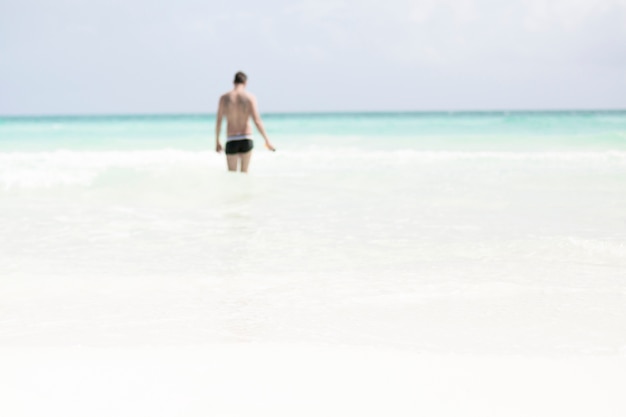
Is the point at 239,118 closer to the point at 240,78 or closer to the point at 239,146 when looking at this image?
the point at 239,146

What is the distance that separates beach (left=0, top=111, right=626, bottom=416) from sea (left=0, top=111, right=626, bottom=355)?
2 cm

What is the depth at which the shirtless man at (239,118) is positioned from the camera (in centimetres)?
889

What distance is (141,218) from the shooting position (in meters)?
6.95

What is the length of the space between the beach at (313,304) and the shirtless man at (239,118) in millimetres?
872

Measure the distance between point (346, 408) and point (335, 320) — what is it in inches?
40.6

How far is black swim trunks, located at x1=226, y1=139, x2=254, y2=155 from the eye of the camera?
913cm

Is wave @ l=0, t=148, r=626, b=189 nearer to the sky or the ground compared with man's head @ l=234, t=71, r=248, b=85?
nearer to the ground

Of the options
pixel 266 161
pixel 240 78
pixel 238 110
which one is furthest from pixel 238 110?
pixel 266 161

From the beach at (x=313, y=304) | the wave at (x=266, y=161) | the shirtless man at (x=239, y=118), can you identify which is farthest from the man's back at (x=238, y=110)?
the wave at (x=266, y=161)

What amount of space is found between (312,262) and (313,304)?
3.43ft

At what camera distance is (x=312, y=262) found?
4.78m

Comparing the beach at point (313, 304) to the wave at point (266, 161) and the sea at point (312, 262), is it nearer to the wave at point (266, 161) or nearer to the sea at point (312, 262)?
the sea at point (312, 262)

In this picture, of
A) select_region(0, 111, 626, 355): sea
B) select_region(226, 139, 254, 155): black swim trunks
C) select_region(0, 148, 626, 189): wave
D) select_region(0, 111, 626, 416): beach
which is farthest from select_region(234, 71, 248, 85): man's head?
select_region(0, 148, 626, 189): wave

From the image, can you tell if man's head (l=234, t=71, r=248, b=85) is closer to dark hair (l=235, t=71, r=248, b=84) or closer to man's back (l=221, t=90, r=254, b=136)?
dark hair (l=235, t=71, r=248, b=84)
